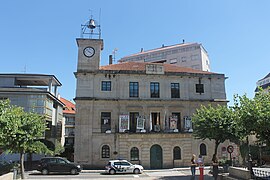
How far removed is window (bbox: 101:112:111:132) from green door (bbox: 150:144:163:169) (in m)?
5.72

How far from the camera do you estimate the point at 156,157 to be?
29969 millimetres

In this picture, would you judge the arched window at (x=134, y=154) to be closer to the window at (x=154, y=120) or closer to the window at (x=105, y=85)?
the window at (x=154, y=120)

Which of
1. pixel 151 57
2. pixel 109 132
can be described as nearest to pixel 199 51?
pixel 151 57

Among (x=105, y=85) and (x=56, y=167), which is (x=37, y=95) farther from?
(x=56, y=167)

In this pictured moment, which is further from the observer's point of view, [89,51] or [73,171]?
[89,51]

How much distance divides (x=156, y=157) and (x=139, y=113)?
5.42 metres

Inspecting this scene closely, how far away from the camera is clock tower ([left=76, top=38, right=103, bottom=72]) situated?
31391mm

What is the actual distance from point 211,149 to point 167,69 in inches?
448

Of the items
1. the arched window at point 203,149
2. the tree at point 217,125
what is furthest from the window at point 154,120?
the tree at point 217,125

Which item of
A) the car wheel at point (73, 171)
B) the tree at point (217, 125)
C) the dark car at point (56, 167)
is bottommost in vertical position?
the car wheel at point (73, 171)

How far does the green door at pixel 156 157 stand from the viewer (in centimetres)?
2977

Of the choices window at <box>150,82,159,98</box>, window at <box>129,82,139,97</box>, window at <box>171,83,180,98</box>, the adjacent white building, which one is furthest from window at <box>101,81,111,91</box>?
the adjacent white building

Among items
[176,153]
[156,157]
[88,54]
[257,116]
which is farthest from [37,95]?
[257,116]

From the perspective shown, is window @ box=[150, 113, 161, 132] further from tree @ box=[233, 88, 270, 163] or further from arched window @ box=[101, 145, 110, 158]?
tree @ box=[233, 88, 270, 163]
